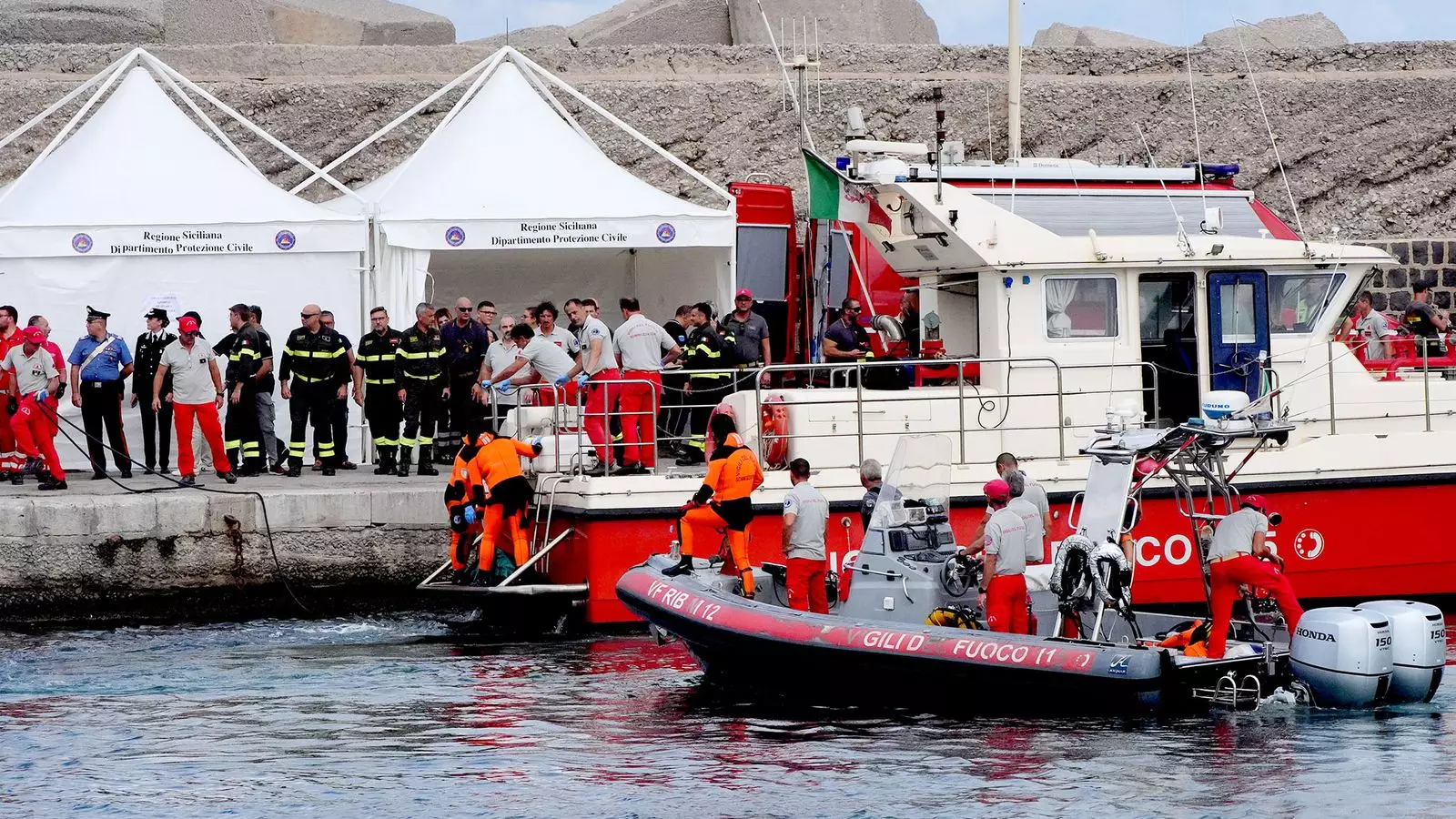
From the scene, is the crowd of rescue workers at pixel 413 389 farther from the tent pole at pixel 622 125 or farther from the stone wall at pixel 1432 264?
the stone wall at pixel 1432 264

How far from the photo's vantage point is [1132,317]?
12125 millimetres

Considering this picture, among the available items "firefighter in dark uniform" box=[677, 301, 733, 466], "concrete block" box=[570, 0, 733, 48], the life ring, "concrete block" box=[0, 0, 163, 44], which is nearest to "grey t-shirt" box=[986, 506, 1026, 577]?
the life ring

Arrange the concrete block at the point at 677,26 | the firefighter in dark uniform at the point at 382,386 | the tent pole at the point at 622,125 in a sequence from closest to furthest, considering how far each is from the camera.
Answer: the firefighter in dark uniform at the point at 382,386 → the tent pole at the point at 622,125 → the concrete block at the point at 677,26

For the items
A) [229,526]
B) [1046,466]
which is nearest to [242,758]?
[229,526]

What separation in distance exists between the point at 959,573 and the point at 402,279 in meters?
6.68

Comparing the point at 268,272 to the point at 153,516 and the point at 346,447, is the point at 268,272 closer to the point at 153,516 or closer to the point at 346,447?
the point at 346,447

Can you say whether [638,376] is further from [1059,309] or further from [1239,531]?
[1239,531]

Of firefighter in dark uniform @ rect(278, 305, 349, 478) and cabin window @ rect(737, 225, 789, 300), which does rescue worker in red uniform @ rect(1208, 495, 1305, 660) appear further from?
cabin window @ rect(737, 225, 789, 300)

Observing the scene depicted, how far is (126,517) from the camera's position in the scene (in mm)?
12633

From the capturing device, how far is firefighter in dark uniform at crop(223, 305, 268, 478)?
13953 mm

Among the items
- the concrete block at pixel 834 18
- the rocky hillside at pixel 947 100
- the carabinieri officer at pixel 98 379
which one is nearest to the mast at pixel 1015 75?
the carabinieri officer at pixel 98 379

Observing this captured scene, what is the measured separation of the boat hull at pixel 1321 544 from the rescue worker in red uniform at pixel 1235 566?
2.65 meters

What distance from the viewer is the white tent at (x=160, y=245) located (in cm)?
1435

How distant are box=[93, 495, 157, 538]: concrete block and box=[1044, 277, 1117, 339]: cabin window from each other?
6066mm
